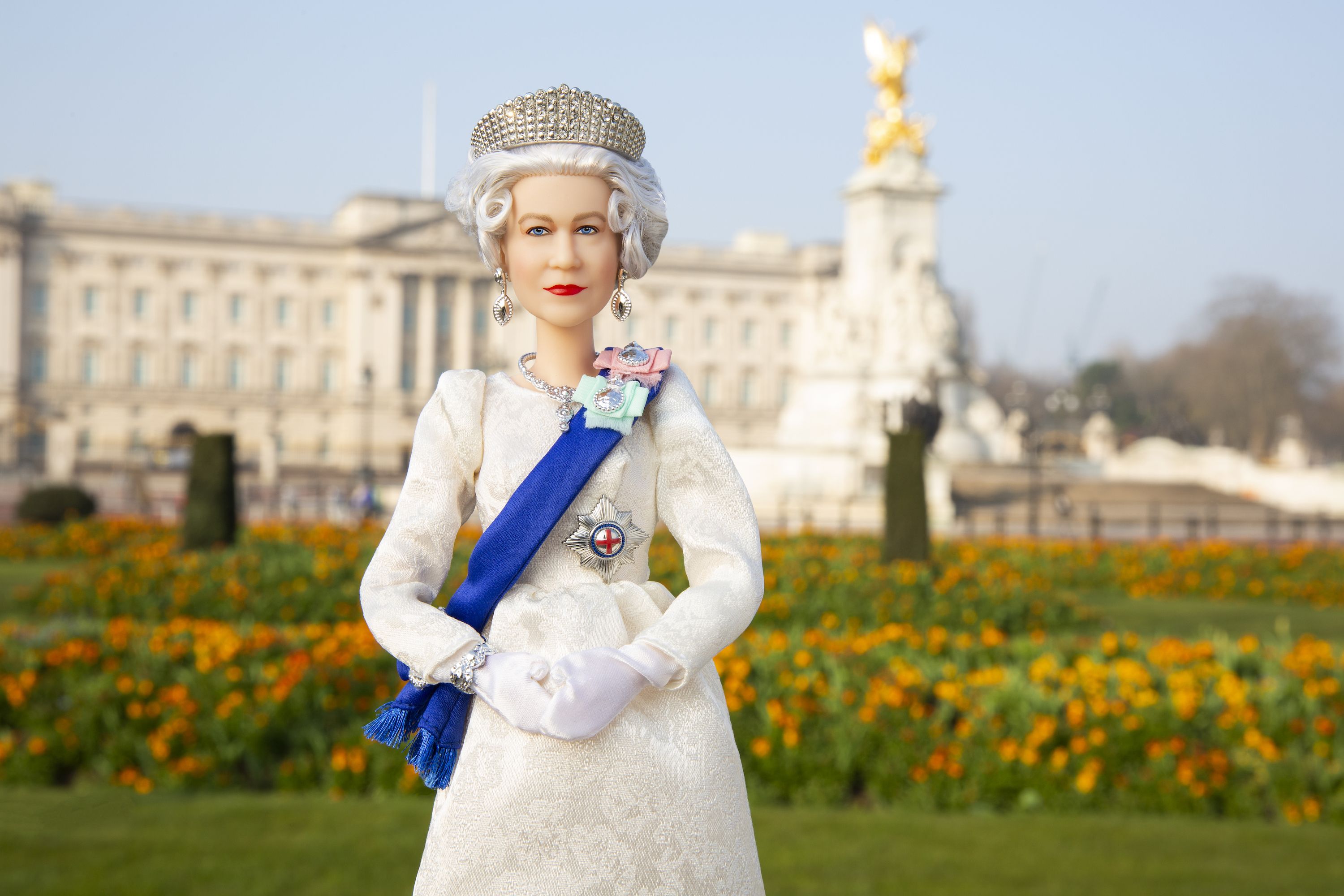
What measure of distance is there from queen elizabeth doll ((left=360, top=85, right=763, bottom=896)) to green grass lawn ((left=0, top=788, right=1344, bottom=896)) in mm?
2625

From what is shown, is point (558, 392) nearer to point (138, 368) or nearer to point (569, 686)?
point (569, 686)

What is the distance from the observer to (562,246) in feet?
8.13

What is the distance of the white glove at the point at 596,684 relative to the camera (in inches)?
85.6

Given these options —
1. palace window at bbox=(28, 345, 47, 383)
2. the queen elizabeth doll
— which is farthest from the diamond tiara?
palace window at bbox=(28, 345, 47, 383)

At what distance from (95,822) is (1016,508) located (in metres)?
24.1

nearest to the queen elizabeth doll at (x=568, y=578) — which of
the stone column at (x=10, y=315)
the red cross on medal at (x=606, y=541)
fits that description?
the red cross on medal at (x=606, y=541)

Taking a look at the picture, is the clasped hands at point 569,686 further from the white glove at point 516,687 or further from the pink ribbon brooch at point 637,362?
the pink ribbon brooch at point 637,362

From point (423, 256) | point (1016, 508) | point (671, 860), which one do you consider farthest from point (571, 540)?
point (423, 256)

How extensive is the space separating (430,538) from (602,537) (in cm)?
34

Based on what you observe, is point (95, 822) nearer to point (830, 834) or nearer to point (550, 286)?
point (830, 834)

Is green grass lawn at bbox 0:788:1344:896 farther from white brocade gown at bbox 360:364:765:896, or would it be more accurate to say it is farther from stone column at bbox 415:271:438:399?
stone column at bbox 415:271:438:399

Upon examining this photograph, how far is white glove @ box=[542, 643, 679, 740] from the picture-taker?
7.13 feet

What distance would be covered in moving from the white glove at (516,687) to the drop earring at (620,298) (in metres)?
0.74

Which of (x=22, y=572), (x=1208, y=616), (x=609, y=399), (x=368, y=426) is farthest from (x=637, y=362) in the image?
(x=368, y=426)
